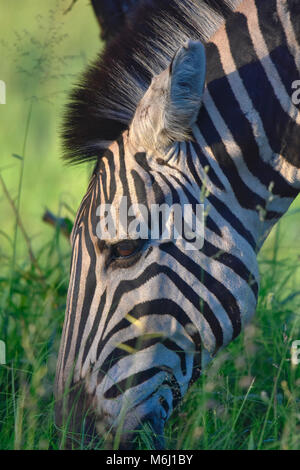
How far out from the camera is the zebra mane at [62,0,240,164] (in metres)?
3.20

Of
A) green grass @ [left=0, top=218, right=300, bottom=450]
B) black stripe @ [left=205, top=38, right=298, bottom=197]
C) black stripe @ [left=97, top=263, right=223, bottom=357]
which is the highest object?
black stripe @ [left=205, top=38, right=298, bottom=197]

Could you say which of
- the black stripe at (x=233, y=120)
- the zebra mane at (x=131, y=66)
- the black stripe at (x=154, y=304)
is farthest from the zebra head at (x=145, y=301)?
the zebra mane at (x=131, y=66)

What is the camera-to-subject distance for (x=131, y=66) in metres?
3.23

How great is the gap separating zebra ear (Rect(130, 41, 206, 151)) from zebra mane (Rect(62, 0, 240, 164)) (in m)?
0.21

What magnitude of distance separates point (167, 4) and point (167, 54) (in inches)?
9.6

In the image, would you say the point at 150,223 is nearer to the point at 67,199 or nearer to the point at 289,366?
the point at 289,366

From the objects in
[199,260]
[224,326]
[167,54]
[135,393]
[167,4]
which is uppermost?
[167,4]

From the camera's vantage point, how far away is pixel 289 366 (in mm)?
3891

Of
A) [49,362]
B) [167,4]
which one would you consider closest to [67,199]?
[49,362]

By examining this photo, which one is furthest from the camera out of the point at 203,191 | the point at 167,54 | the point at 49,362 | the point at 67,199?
the point at 67,199

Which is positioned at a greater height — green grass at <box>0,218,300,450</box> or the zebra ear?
the zebra ear

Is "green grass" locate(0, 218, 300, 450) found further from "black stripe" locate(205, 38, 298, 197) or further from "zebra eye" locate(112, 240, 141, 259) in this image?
"black stripe" locate(205, 38, 298, 197)

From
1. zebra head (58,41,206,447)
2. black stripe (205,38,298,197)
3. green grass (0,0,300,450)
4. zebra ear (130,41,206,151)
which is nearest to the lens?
zebra ear (130,41,206,151)

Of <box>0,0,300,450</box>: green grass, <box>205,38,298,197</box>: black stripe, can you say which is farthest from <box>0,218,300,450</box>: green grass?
<box>205,38,298,197</box>: black stripe
